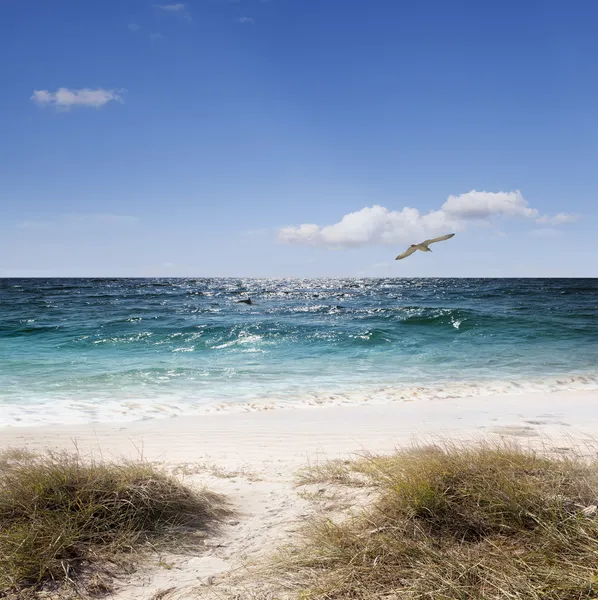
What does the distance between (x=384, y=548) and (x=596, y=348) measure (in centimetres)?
1801

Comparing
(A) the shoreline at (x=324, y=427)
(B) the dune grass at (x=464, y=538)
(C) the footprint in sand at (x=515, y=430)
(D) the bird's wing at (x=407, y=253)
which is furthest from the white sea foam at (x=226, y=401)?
(B) the dune grass at (x=464, y=538)

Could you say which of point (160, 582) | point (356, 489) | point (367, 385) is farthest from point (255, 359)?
point (160, 582)

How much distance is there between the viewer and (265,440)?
7098 millimetres

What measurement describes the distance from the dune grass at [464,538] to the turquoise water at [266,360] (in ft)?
20.8

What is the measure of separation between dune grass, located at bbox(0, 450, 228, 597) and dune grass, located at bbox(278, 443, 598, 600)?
3.71 feet

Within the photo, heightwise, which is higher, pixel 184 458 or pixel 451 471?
pixel 451 471

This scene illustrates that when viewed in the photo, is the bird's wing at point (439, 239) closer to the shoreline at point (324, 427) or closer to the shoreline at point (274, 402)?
the shoreline at point (324, 427)

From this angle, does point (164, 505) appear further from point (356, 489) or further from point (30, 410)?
point (30, 410)

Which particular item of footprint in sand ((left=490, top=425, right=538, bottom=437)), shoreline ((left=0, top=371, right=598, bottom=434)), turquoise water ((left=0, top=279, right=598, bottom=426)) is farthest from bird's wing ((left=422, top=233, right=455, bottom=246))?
turquoise water ((left=0, top=279, right=598, bottom=426))

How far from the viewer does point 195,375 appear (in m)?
12.9

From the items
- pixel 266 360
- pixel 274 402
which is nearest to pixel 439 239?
pixel 274 402

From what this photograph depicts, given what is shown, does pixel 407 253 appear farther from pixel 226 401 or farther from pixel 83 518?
pixel 226 401

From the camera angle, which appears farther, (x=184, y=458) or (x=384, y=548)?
(x=184, y=458)

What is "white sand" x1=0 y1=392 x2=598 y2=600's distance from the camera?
3.44 metres
